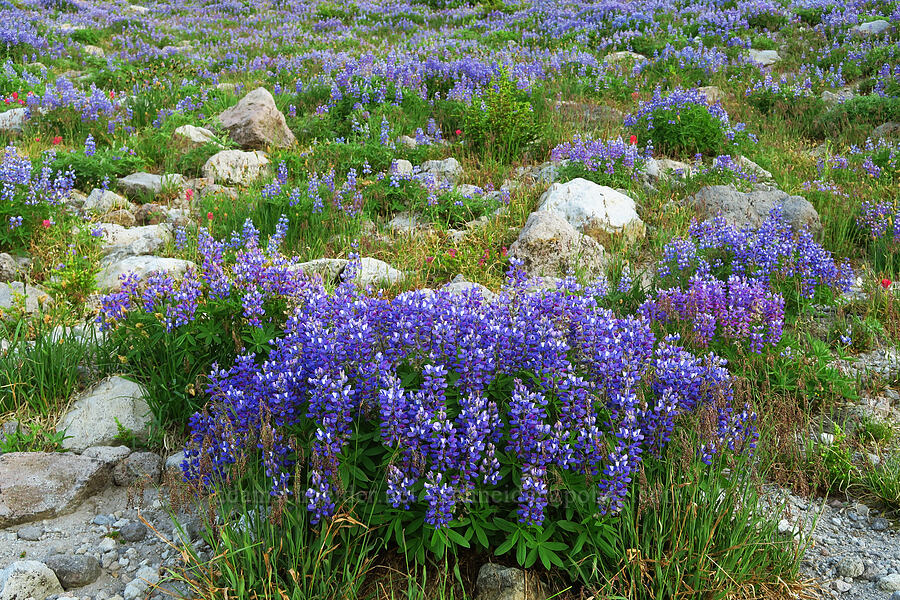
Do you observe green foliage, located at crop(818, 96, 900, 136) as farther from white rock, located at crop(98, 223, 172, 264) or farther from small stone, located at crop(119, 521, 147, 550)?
small stone, located at crop(119, 521, 147, 550)

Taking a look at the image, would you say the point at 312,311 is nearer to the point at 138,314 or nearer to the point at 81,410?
the point at 138,314

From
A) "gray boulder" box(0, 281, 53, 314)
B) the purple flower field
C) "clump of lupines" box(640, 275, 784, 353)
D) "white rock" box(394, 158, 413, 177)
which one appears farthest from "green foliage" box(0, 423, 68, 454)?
"white rock" box(394, 158, 413, 177)

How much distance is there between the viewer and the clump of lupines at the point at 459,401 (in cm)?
279

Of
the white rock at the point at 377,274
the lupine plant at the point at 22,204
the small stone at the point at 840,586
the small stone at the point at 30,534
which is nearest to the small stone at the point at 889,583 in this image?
the small stone at the point at 840,586

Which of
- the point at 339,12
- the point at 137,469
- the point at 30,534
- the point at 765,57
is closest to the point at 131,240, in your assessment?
the point at 137,469

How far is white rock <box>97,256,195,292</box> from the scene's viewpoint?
5.44m

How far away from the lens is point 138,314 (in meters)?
4.21

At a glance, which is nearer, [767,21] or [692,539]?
[692,539]

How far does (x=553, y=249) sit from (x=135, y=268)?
11.1 feet

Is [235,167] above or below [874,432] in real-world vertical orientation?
above

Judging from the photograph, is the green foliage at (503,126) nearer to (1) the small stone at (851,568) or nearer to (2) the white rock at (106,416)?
(2) the white rock at (106,416)

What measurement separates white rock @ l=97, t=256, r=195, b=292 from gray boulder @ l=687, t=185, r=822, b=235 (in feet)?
15.8

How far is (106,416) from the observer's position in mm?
4137

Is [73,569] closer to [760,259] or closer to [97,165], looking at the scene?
[760,259]
